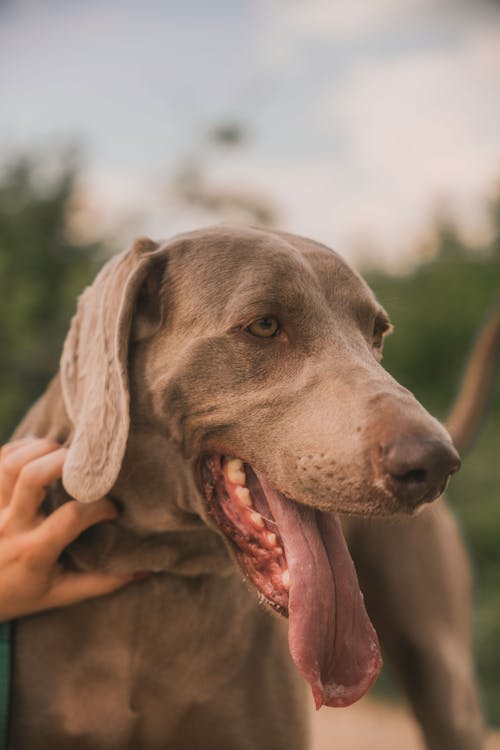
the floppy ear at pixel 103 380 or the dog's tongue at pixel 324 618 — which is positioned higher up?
the floppy ear at pixel 103 380

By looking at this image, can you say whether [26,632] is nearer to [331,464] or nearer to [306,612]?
[306,612]

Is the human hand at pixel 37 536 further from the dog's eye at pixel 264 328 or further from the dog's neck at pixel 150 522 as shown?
the dog's eye at pixel 264 328

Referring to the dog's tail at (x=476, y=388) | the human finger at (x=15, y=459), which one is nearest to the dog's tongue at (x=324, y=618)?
the human finger at (x=15, y=459)

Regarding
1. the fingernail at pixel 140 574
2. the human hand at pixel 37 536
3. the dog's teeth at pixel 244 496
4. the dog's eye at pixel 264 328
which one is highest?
the dog's eye at pixel 264 328

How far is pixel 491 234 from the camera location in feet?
38.7

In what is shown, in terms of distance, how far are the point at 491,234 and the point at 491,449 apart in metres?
3.45

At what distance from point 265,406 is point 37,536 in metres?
0.66

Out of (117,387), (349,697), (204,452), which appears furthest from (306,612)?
(117,387)

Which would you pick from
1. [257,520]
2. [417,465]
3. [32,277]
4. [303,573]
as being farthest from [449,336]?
[417,465]

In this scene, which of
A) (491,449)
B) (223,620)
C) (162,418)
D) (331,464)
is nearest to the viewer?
(331,464)

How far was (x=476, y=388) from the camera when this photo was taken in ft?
10.7

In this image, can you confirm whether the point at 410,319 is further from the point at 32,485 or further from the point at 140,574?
the point at 32,485

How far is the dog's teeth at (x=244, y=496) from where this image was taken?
2.14 metres

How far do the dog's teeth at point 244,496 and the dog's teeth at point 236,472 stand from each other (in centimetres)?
2
